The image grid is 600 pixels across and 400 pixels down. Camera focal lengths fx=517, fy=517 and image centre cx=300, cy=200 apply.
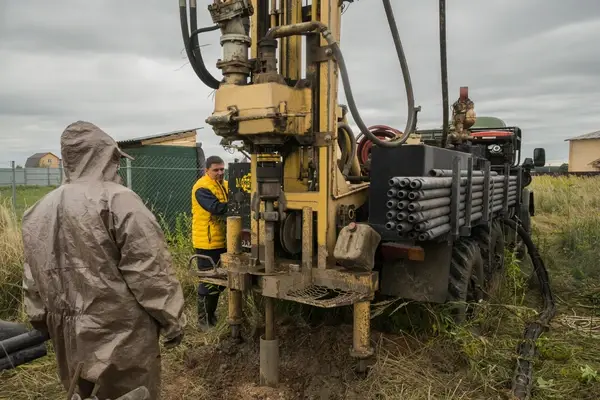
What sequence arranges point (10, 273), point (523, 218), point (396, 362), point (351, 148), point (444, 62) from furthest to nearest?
point (523, 218)
point (10, 273)
point (351, 148)
point (444, 62)
point (396, 362)

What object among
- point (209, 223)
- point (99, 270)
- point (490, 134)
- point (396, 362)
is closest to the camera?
point (99, 270)

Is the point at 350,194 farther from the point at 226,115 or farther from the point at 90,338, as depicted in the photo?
the point at 90,338

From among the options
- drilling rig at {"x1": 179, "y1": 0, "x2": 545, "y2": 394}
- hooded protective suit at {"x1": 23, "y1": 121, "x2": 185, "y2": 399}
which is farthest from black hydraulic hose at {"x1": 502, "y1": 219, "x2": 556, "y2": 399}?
hooded protective suit at {"x1": 23, "y1": 121, "x2": 185, "y2": 399}

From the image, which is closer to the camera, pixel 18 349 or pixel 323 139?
pixel 18 349

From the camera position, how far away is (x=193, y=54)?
155 inches

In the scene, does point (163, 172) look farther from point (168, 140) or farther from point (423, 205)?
point (423, 205)

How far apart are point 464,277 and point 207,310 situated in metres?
Result: 2.50

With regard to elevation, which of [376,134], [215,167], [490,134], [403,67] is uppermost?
[403,67]

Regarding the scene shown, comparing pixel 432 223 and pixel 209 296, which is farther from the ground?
pixel 432 223

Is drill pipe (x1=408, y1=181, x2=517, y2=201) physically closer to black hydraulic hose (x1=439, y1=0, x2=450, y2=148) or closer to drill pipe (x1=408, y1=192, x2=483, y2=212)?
drill pipe (x1=408, y1=192, x2=483, y2=212)

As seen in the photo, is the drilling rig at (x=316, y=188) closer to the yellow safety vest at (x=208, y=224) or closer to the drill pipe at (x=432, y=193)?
the drill pipe at (x=432, y=193)

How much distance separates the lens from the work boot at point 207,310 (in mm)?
5125

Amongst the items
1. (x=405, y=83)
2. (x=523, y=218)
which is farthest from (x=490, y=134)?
(x=405, y=83)

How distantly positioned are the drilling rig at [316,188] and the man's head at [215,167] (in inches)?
39.7
